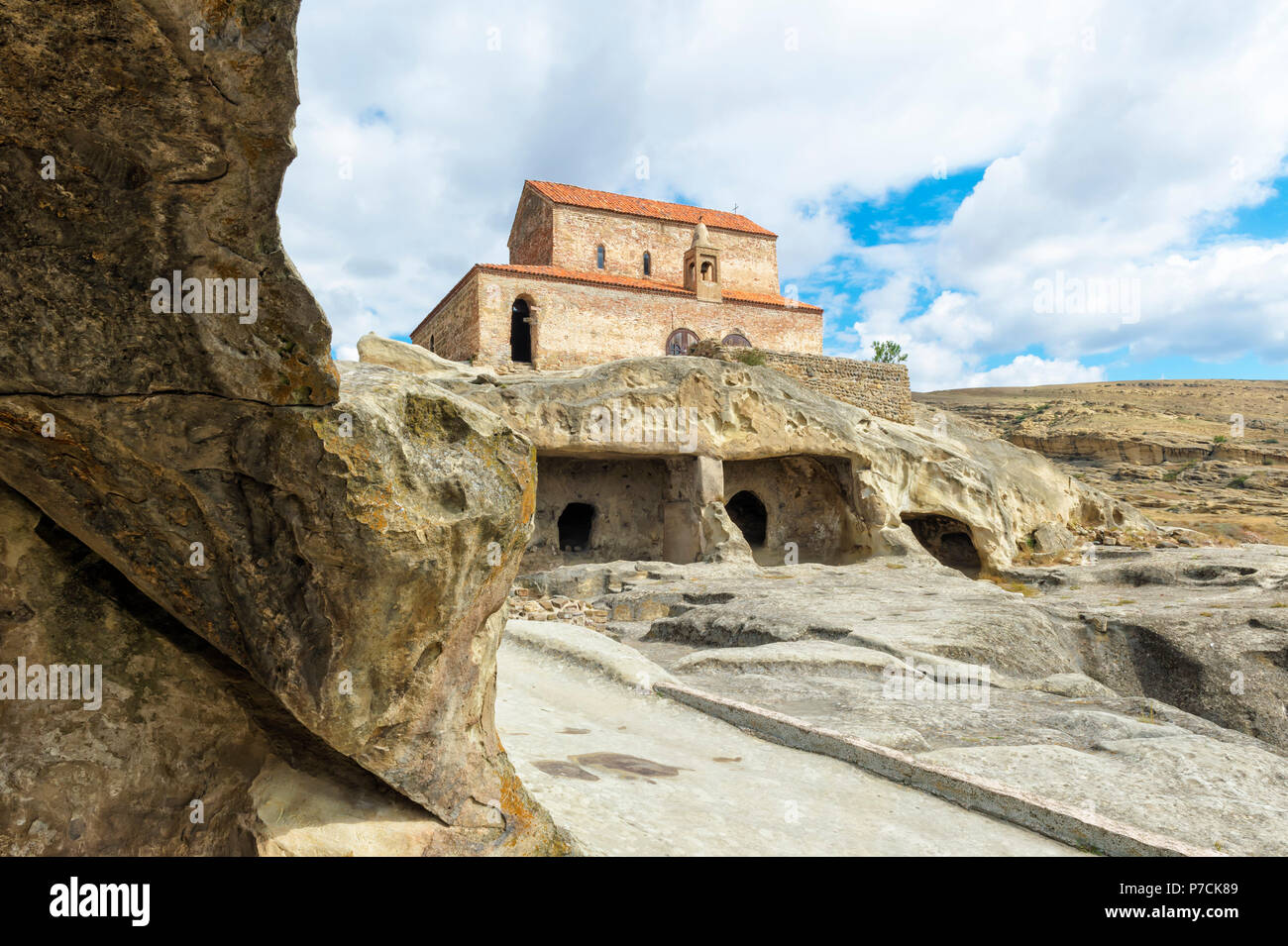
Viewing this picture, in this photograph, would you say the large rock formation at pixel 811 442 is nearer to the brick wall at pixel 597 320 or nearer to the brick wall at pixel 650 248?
the brick wall at pixel 597 320

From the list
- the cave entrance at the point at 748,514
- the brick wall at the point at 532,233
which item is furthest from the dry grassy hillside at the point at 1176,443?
the brick wall at the point at 532,233

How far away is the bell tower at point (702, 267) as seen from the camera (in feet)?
100

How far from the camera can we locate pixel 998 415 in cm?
4588

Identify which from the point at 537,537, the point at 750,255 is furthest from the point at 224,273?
the point at 750,255

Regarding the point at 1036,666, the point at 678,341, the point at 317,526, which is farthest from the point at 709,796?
the point at 678,341

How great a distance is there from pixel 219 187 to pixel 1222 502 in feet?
112

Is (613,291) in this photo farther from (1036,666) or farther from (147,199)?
(147,199)

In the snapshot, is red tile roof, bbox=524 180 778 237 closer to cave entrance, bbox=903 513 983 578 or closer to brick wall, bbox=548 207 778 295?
→ brick wall, bbox=548 207 778 295

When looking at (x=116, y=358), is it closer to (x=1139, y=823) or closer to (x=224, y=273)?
(x=224, y=273)

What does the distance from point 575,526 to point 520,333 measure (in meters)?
12.8

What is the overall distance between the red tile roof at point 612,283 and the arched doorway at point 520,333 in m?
1.18

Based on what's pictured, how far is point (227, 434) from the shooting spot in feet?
7.22

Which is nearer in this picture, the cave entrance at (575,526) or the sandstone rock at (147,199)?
the sandstone rock at (147,199)

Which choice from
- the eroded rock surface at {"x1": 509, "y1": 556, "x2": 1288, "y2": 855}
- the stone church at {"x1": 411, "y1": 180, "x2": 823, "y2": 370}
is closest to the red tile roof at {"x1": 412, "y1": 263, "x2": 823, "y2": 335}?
the stone church at {"x1": 411, "y1": 180, "x2": 823, "y2": 370}
